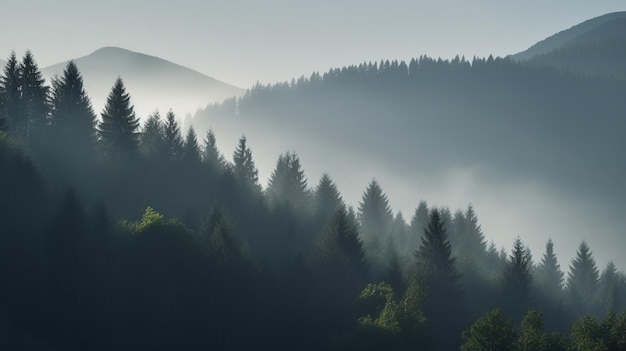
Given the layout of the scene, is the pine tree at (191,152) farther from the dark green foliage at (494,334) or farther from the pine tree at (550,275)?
the dark green foliage at (494,334)

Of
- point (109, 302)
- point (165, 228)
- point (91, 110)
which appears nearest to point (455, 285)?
point (165, 228)

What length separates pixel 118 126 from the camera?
83.9m

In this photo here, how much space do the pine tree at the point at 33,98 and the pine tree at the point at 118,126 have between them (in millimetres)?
6024

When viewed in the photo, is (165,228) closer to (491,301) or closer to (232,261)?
(232,261)

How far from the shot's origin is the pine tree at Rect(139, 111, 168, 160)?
8744cm

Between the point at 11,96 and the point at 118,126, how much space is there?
11240 mm

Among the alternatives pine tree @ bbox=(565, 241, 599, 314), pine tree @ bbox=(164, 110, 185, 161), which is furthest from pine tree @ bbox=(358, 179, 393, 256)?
pine tree @ bbox=(565, 241, 599, 314)

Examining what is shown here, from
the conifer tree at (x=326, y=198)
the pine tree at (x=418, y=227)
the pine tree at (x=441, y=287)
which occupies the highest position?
the conifer tree at (x=326, y=198)

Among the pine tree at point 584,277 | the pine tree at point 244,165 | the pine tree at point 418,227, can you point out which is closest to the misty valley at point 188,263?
the pine tree at point 244,165

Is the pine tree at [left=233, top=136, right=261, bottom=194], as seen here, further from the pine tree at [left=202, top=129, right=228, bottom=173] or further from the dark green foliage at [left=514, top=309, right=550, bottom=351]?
the dark green foliage at [left=514, top=309, right=550, bottom=351]

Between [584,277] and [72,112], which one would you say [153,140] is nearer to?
[72,112]

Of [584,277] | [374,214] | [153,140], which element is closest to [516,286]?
[374,214]

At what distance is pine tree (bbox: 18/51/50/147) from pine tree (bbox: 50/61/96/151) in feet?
4.10

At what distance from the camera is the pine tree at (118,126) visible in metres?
82.7
